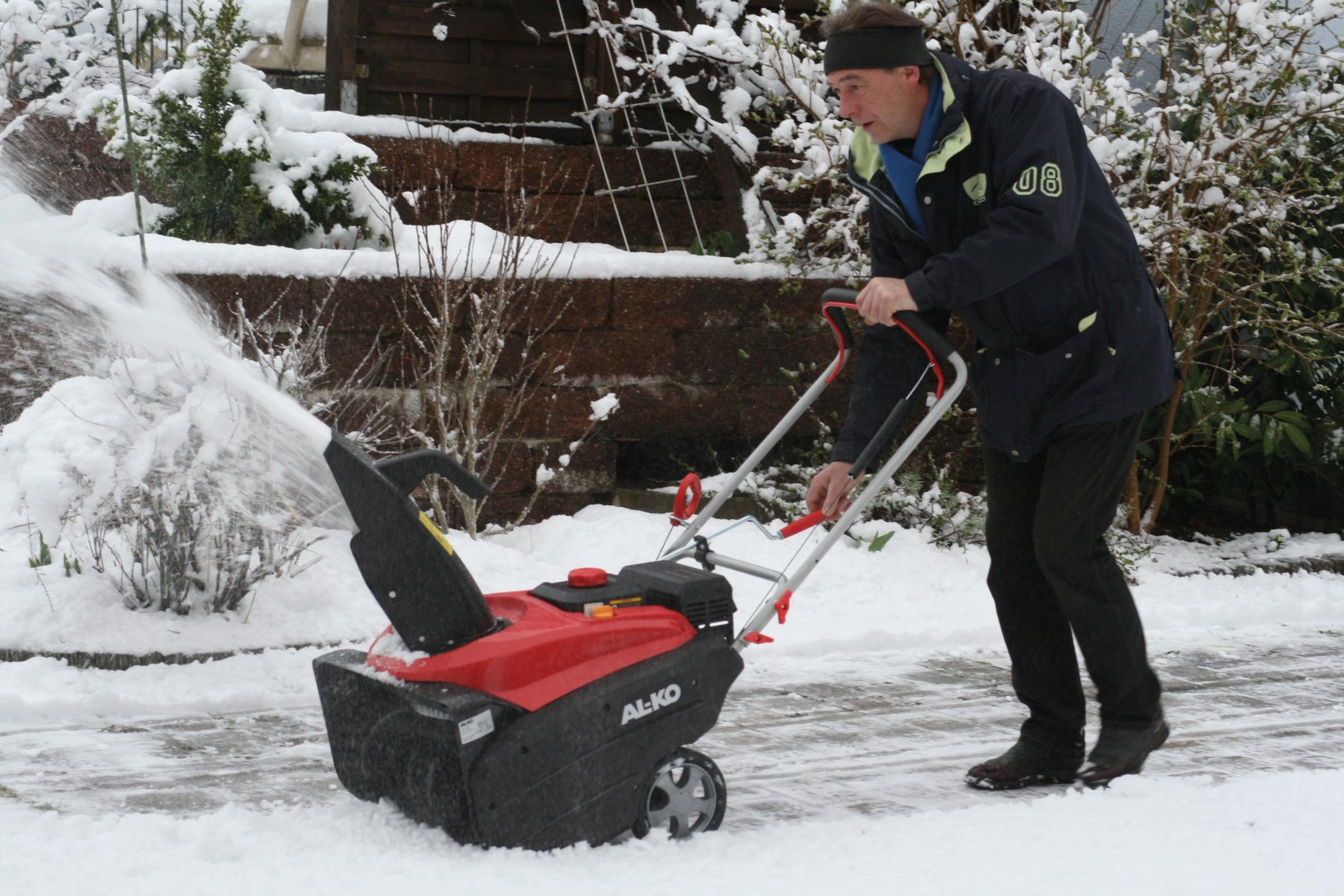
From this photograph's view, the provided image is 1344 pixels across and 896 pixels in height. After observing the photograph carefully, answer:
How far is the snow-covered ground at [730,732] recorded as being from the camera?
112 inches

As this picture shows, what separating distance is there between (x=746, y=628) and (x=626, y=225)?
5.69 m

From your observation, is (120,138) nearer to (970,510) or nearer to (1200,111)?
(970,510)

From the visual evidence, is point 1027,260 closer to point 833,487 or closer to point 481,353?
point 833,487

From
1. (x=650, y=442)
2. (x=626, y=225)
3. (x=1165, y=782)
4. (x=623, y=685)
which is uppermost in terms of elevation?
(x=626, y=225)

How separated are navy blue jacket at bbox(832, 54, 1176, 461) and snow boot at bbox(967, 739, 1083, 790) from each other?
78 cm

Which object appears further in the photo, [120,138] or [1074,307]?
[120,138]

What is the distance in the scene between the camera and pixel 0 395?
5.70m

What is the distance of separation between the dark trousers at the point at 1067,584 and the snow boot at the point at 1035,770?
3cm

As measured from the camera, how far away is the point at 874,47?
3109 millimetres

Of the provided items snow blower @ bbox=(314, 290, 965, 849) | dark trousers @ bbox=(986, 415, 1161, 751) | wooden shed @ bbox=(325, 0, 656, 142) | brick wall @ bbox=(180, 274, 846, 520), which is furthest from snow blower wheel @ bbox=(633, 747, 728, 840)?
wooden shed @ bbox=(325, 0, 656, 142)

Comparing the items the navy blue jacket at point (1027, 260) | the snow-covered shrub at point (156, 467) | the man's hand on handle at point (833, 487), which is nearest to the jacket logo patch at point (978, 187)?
the navy blue jacket at point (1027, 260)

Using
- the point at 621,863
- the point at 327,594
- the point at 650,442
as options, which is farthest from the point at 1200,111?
the point at 621,863

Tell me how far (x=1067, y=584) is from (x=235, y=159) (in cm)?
455

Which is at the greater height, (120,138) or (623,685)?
(120,138)
